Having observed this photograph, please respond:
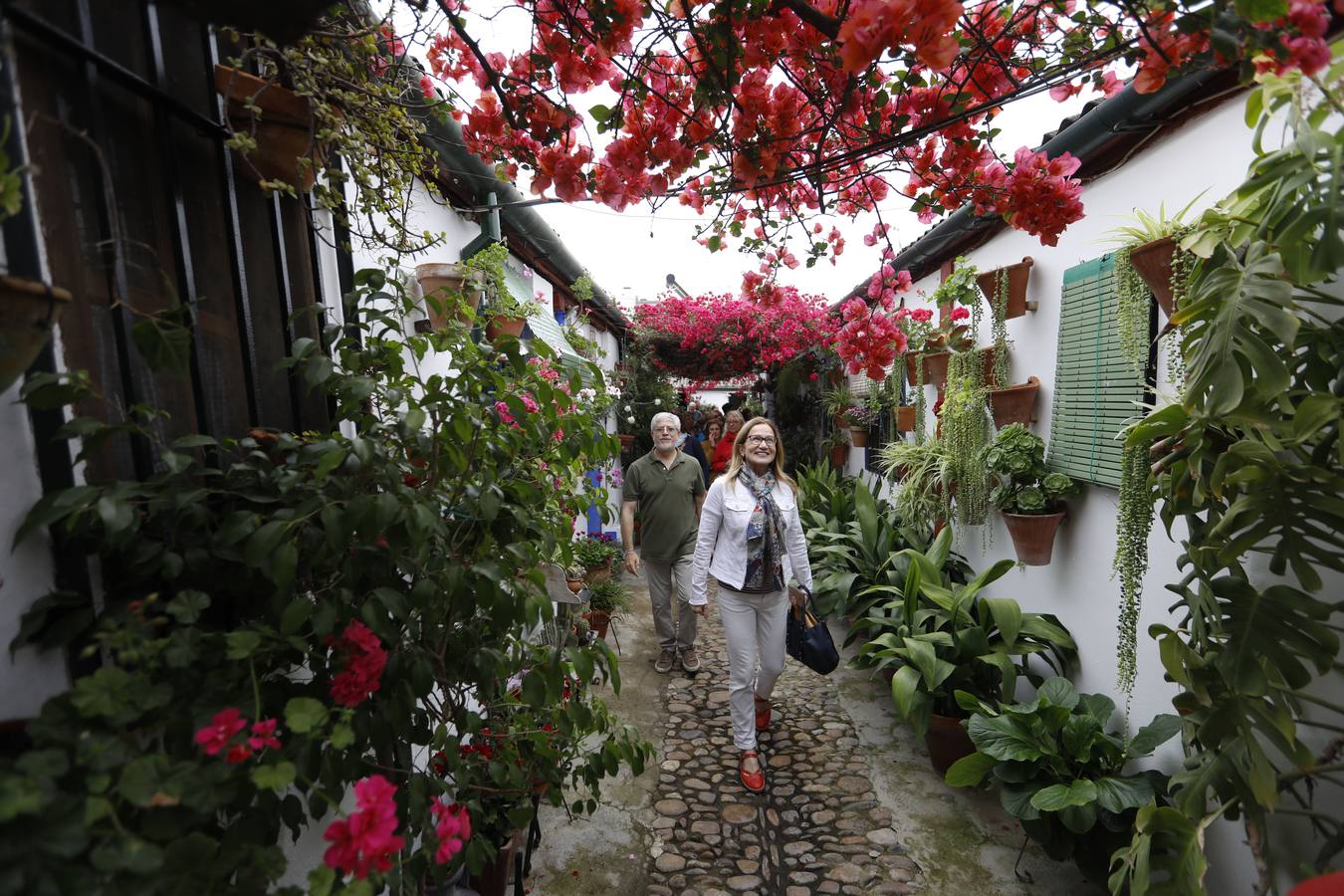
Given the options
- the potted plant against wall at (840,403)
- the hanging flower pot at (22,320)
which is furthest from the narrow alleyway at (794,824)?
the potted plant against wall at (840,403)

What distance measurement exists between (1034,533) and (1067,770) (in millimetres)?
1113

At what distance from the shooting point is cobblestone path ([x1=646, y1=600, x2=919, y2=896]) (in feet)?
8.11

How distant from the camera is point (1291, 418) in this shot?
1.42 metres

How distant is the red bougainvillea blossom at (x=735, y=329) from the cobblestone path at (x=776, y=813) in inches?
232

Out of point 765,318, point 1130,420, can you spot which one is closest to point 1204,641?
point 1130,420

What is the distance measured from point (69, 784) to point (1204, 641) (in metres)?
2.43

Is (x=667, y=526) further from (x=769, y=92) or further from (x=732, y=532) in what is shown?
(x=769, y=92)

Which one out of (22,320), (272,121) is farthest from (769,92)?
(22,320)

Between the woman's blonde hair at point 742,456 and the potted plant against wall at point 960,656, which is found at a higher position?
the woman's blonde hair at point 742,456

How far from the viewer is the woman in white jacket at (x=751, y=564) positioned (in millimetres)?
3094

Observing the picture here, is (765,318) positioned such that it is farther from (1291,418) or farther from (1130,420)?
(1291,418)

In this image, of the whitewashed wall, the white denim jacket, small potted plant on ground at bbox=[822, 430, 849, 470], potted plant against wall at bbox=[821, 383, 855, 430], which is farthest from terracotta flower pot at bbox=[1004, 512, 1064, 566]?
small potted plant on ground at bbox=[822, 430, 849, 470]

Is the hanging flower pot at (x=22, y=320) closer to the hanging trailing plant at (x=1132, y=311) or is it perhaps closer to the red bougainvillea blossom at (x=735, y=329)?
the hanging trailing plant at (x=1132, y=311)

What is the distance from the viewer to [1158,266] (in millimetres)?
2113
